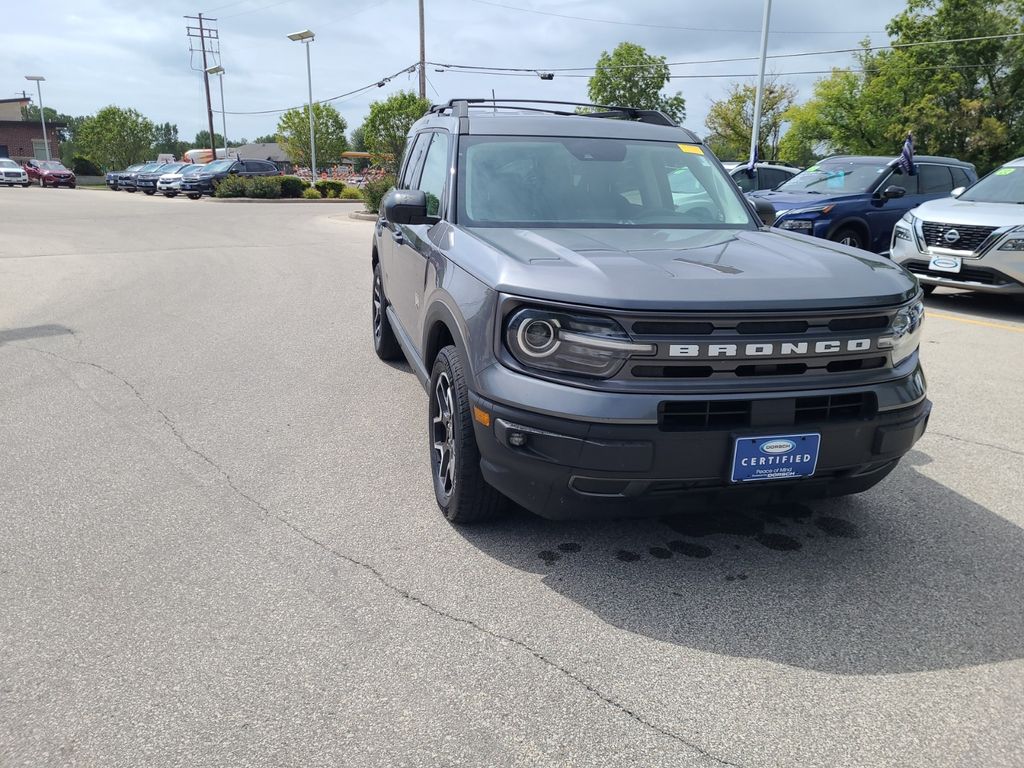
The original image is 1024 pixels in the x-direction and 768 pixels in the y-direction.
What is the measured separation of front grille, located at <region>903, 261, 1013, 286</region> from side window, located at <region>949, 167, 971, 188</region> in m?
4.56

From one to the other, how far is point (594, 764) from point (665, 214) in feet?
9.90

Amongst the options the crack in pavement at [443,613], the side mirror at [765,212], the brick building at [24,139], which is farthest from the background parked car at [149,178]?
the brick building at [24,139]

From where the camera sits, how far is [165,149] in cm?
15588

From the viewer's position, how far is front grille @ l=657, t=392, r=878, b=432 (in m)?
2.92

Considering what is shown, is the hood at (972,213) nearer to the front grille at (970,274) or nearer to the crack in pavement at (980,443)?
the front grille at (970,274)

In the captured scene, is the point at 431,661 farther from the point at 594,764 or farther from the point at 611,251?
the point at 611,251

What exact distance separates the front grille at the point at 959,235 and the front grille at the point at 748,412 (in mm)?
7370

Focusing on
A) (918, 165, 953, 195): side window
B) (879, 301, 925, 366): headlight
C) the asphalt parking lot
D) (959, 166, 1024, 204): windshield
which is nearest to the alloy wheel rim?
the asphalt parking lot

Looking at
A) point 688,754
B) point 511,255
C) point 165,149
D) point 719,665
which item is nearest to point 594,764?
point 688,754

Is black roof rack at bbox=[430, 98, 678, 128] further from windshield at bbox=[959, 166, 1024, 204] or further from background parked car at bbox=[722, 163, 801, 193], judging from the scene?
background parked car at bbox=[722, 163, 801, 193]

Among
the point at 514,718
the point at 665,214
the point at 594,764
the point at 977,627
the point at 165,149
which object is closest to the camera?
the point at 594,764

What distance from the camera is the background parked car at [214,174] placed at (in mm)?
37125

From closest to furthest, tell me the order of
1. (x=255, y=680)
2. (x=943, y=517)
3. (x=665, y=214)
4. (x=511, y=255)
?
(x=255, y=680) < (x=511, y=255) < (x=943, y=517) < (x=665, y=214)

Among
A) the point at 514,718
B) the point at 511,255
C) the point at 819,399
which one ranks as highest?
the point at 511,255
